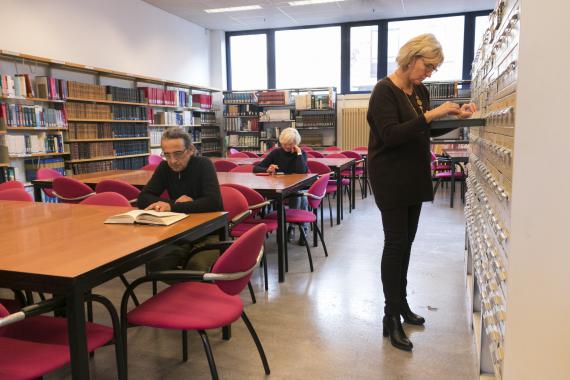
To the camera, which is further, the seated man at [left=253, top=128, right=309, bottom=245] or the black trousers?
the seated man at [left=253, top=128, right=309, bottom=245]

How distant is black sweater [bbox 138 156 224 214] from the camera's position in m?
2.55

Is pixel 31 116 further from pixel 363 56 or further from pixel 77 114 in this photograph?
pixel 363 56

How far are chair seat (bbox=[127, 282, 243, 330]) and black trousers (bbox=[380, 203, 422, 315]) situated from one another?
816 millimetres

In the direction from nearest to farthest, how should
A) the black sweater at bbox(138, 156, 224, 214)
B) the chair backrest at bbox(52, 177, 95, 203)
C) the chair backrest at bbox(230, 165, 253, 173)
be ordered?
the black sweater at bbox(138, 156, 224, 214) → the chair backrest at bbox(52, 177, 95, 203) → the chair backrest at bbox(230, 165, 253, 173)

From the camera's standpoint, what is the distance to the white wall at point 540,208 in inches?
44.8

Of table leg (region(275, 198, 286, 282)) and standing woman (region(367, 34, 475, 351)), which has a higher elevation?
standing woman (region(367, 34, 475, 351))

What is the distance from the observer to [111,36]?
7281 mm

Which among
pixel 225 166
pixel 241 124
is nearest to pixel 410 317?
pixel 225 166

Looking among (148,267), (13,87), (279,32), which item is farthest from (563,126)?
(279,32)

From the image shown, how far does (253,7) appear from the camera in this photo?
840cm

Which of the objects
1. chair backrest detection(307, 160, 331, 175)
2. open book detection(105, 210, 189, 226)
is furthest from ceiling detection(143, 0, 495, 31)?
open book detection(105, 210, 189, 226)

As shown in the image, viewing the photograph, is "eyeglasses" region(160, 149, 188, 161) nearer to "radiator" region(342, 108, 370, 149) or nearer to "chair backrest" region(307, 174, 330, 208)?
"chair backrest" region(307, 174, 330, 208)

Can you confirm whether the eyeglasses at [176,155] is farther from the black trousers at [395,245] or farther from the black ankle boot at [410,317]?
the black ankle boot at [410,317]

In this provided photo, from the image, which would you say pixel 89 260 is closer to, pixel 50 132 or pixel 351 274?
pixel 351 274
